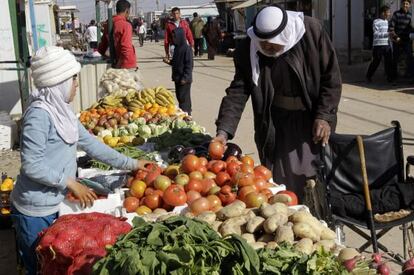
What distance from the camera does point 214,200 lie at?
140 inches

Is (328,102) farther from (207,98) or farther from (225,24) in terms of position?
(225,24)

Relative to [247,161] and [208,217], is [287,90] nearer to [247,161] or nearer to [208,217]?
[247,161]

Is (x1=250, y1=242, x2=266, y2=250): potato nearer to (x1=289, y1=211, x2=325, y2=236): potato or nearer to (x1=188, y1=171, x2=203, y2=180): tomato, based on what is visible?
(x1=289, y1=211, x2=325, y2=236): potato

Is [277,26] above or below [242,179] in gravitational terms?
above

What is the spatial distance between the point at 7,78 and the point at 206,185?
8.09m

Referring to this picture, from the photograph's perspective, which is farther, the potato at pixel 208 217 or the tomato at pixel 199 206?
the tomato at pixel 199 206

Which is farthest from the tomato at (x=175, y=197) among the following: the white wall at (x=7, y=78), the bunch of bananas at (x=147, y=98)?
the white wall at (x=7, y=78)

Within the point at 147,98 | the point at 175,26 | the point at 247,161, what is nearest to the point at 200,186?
the point at 247,161

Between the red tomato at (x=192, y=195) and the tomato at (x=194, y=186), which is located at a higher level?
the tomato at (x=194, y=186)

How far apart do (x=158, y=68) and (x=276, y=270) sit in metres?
22.4

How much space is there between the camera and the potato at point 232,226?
2.96 meters

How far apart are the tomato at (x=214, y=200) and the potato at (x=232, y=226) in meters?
0.41

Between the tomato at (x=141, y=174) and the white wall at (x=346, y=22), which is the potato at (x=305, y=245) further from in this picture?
the white wall at (x=346, y=22)

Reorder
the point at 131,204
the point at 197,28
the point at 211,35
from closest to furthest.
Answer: the point at 131,204 → the point at 211,35 → the point at 197,28
